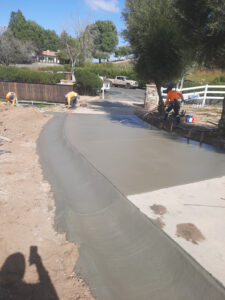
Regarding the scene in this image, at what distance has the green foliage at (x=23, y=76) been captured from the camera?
24.3 meters

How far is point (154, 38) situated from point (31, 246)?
953cm

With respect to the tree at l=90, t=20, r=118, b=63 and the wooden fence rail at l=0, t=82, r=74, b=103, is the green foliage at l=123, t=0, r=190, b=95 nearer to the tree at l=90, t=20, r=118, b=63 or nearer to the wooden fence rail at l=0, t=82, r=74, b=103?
the wooden fence rail at l=0, t=82, r=74, b=103

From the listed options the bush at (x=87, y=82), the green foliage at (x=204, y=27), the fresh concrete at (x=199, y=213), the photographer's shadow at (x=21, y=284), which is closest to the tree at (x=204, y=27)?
the green foliage at (x=204, y=27)

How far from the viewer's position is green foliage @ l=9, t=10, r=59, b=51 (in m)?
67.4

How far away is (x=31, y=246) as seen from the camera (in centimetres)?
242

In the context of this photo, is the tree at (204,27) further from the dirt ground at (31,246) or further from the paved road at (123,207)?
the dirt ground at (31,246)

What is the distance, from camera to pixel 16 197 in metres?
3.32

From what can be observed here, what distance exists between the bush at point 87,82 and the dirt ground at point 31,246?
15535mm

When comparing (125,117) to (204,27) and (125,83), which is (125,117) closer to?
(204,27)

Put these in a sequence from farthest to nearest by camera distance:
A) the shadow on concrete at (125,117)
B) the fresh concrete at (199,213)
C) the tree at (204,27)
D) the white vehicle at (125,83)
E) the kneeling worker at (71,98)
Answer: the white vehicle at (125,83), the kneeling worker at (71,98), the shadow on concrete at (125,117), the tree at (204,27), the fresh concrete at (199,213)

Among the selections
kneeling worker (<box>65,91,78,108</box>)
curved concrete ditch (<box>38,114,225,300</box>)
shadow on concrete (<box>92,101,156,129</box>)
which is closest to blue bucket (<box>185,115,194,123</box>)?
shadow on concrete (<box>92,101,156,129</box>)

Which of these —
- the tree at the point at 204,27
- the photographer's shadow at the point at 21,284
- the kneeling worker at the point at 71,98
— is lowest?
the photographer's shadow at the point at 21,284

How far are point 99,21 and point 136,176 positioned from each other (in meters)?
Result: 93.8

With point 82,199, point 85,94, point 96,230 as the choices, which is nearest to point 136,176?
point 82,199
